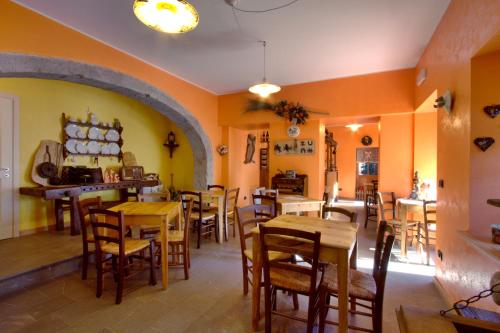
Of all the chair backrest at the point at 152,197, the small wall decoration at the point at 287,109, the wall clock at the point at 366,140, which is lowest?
the chair backrest at the point at 152,197

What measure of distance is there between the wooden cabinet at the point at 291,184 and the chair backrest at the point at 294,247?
3.16 meters

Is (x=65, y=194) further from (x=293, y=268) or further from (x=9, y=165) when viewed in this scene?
(x=293, y=268)

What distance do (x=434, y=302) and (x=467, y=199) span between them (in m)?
1.13

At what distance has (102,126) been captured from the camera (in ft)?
16.3

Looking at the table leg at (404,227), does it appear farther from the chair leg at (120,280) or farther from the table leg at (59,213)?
the table leg at (59,213)

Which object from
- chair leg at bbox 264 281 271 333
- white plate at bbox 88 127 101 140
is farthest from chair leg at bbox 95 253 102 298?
white plate at bbox 88 127 101 140

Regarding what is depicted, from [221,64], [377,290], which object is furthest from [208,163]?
[377,290]

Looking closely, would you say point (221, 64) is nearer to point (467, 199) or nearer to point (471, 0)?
point (471, 0)

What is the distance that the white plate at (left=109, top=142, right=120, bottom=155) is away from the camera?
5.12 meters

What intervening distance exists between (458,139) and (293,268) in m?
1.96

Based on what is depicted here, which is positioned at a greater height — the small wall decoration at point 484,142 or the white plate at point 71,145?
the white plate at point 71,145

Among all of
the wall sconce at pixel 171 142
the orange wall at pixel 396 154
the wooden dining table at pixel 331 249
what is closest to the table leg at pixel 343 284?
the wooden dining table at pixel 331 249

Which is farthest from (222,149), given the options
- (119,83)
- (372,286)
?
(372,286)

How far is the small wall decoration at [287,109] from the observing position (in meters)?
5.03
